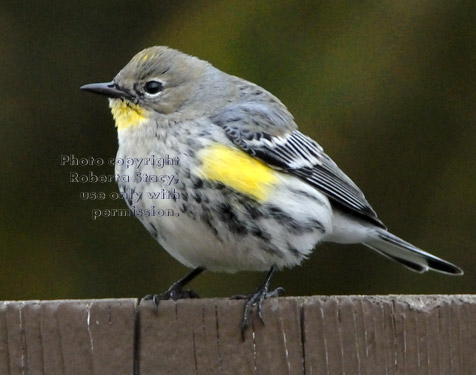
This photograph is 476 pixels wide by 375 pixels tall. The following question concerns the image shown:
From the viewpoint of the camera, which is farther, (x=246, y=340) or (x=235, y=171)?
(x=235, y=171)

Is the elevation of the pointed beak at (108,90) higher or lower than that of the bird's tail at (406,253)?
higher

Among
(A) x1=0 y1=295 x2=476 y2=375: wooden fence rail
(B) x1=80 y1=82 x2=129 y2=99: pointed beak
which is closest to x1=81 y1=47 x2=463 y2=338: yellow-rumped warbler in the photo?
(B) x1=80 y1=82 x2=129 y2=99: pointed beak

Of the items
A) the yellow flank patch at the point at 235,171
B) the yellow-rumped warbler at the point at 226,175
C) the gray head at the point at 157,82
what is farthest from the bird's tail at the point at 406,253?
the gray head at the point at 157,82

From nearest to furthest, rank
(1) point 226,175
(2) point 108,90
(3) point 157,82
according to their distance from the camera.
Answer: (1) point 226,175 → (2) point 108,90 → (3) point 157,82

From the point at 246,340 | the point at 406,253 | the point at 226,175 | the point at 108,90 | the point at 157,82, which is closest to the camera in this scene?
the point at 246,340

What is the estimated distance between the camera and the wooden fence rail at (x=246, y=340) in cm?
287

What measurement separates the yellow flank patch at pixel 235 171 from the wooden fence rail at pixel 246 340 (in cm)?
116

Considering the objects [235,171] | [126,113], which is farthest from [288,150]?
[126,113]

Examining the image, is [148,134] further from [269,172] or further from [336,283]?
[336,283]

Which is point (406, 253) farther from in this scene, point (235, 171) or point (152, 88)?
point (152, 88)

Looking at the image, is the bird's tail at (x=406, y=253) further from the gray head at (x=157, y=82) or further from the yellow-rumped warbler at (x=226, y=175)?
the gray head at (x=157, y=82)

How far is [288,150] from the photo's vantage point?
14.9 ft

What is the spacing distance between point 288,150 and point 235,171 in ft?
1.73

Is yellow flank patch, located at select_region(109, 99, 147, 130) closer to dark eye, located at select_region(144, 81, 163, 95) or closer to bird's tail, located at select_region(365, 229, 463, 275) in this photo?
dark eye, located at select_region(144, 81, 163, 95)
